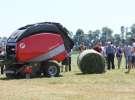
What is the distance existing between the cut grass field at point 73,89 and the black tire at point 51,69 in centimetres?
203

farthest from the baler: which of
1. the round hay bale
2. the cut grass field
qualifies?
the cut grass field

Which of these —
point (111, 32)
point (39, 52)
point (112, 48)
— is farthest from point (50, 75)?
point (111, 32)

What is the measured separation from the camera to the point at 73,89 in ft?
59.1

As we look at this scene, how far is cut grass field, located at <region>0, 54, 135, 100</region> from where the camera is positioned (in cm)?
1566

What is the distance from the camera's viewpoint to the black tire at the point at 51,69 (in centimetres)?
2416

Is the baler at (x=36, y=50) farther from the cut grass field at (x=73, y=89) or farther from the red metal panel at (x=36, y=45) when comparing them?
the cut grass field at (x=73, y=89)

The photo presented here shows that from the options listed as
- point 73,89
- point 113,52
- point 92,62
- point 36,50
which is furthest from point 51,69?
point 73,89

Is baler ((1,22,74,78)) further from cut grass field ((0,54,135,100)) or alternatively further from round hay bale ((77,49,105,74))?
cut grass field ((0,54,135,100))

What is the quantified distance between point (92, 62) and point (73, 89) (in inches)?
317

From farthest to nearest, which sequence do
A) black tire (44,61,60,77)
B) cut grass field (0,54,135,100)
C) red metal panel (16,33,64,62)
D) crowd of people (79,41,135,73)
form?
crowd of people (79,41,135,73), black tire (44,61,60,77), red metal panel (16,33,64,62), cut grass field (0,54,135,100)

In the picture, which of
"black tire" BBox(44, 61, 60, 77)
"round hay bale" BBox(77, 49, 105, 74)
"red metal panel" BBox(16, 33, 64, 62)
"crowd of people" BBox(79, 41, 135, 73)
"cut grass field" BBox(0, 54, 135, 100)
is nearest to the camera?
"cut grass field" BBox(0, 54, 135, 100)

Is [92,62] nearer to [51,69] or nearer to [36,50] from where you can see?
[51,69]

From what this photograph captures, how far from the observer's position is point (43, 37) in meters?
23.9

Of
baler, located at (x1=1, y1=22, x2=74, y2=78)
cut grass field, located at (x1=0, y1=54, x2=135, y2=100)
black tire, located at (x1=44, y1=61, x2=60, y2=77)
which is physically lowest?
cut grass field, located at (x1=0, y1=54, x2=135, y2=100)
